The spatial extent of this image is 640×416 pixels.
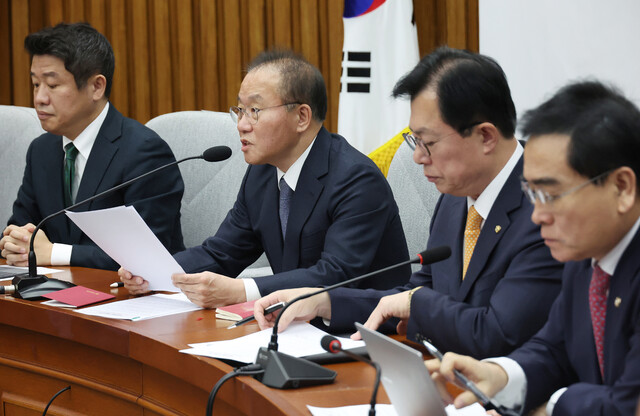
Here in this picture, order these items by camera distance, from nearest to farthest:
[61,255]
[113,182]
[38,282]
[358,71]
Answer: [38,282]
[61,255]
[113,182]
[358,71]

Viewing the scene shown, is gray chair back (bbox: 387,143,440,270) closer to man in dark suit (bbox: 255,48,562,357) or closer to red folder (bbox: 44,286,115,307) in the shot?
man in dark suit (bbox: 255,48,562,357)

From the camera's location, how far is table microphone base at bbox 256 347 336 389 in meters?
1.53

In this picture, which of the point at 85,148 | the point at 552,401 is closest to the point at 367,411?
the point at 552,401

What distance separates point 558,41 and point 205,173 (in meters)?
1.60

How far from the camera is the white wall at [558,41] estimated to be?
3.16 m

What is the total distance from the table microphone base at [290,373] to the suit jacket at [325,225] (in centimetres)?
72

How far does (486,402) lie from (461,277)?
2.23 ft

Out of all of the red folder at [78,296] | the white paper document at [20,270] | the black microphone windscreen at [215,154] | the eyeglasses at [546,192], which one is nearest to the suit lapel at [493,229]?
the eyeglasses at [546,192]

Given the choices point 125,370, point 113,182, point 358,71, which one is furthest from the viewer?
point 358,71

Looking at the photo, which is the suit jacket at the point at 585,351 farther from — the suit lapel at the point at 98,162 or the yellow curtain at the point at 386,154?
the suit lapel at the point at 98,162

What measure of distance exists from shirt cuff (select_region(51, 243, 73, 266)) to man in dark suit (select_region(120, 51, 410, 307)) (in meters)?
0.51

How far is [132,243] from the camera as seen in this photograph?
229cm

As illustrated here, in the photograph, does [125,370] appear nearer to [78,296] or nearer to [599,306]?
[78,296]

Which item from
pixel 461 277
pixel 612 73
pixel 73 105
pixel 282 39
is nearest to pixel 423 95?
pixel 461 277
